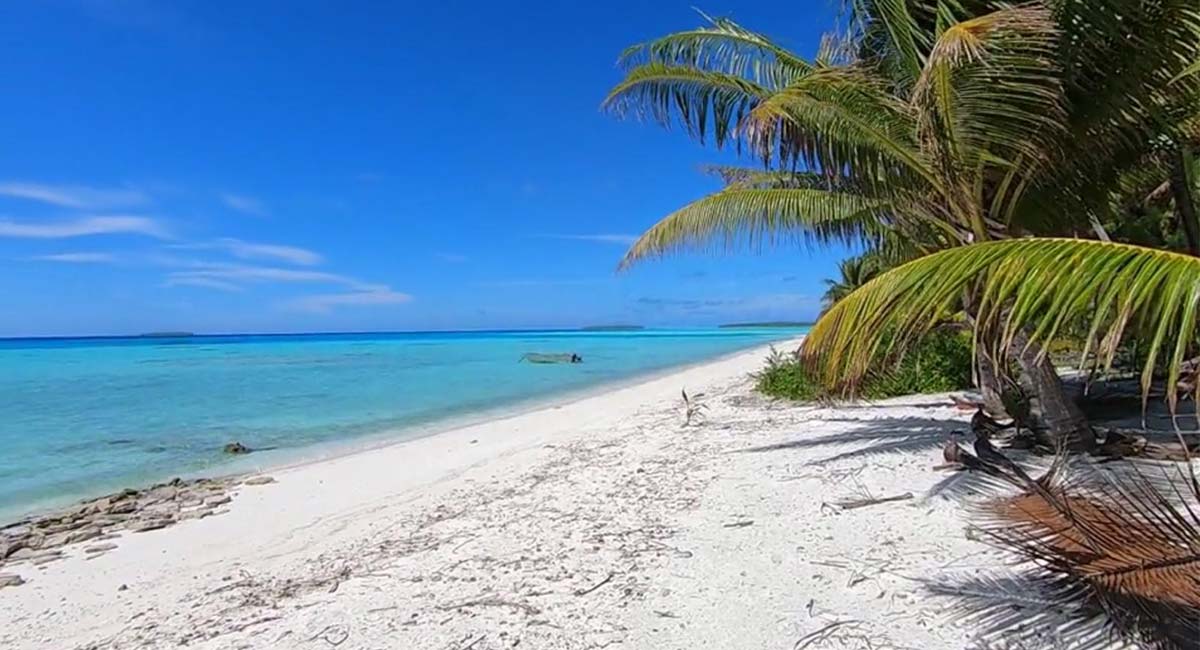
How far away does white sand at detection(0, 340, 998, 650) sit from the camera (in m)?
2.96

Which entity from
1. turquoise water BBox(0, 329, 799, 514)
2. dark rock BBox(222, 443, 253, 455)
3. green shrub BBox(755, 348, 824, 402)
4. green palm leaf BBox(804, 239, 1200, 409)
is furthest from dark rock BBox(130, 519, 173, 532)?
green shrub BBox(755, 348, 824, 402)

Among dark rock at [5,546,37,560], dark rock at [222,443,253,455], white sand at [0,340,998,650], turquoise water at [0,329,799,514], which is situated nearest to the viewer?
white sand at [0,340,998,650]

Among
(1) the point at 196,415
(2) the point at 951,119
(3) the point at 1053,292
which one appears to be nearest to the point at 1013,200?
(2) the point at 951,119

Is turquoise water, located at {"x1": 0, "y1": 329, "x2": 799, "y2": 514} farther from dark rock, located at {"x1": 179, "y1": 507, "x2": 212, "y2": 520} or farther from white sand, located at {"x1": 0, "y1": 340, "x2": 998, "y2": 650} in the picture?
white sand, located at {"x1": 0, "y1": 340, "x2": 998, "y2": 650}

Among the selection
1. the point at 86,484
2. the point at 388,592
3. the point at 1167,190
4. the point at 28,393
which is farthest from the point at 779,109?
the point at 28,393

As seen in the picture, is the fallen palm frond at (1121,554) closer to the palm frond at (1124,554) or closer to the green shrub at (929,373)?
the palm frond at (1124,554)

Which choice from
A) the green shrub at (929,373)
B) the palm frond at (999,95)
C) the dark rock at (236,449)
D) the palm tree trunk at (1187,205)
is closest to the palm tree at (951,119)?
the palm frond at (999,95)

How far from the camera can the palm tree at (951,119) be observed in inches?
133

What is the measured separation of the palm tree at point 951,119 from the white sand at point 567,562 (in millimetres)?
1110

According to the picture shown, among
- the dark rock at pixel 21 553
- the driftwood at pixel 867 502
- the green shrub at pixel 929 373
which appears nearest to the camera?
the driftwood at pixel 867 502

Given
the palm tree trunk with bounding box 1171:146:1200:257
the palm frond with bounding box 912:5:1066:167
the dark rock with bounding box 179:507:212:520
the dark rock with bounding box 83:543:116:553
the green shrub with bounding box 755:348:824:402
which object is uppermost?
the palm frond with bounding box 912:5:1066:167

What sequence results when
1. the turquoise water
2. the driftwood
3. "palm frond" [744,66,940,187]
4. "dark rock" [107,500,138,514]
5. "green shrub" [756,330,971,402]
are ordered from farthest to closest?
"green shrub" [756,330,971,402]
the turquoise water
"dark rock" [107,500,138,514]
"palm frond" [744,66,940,187]
the driftwood

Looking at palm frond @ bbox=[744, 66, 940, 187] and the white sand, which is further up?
palm frond @ bbox=[744, 66, 940, 187]

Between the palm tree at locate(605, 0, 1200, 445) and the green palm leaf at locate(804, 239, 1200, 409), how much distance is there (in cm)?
5
